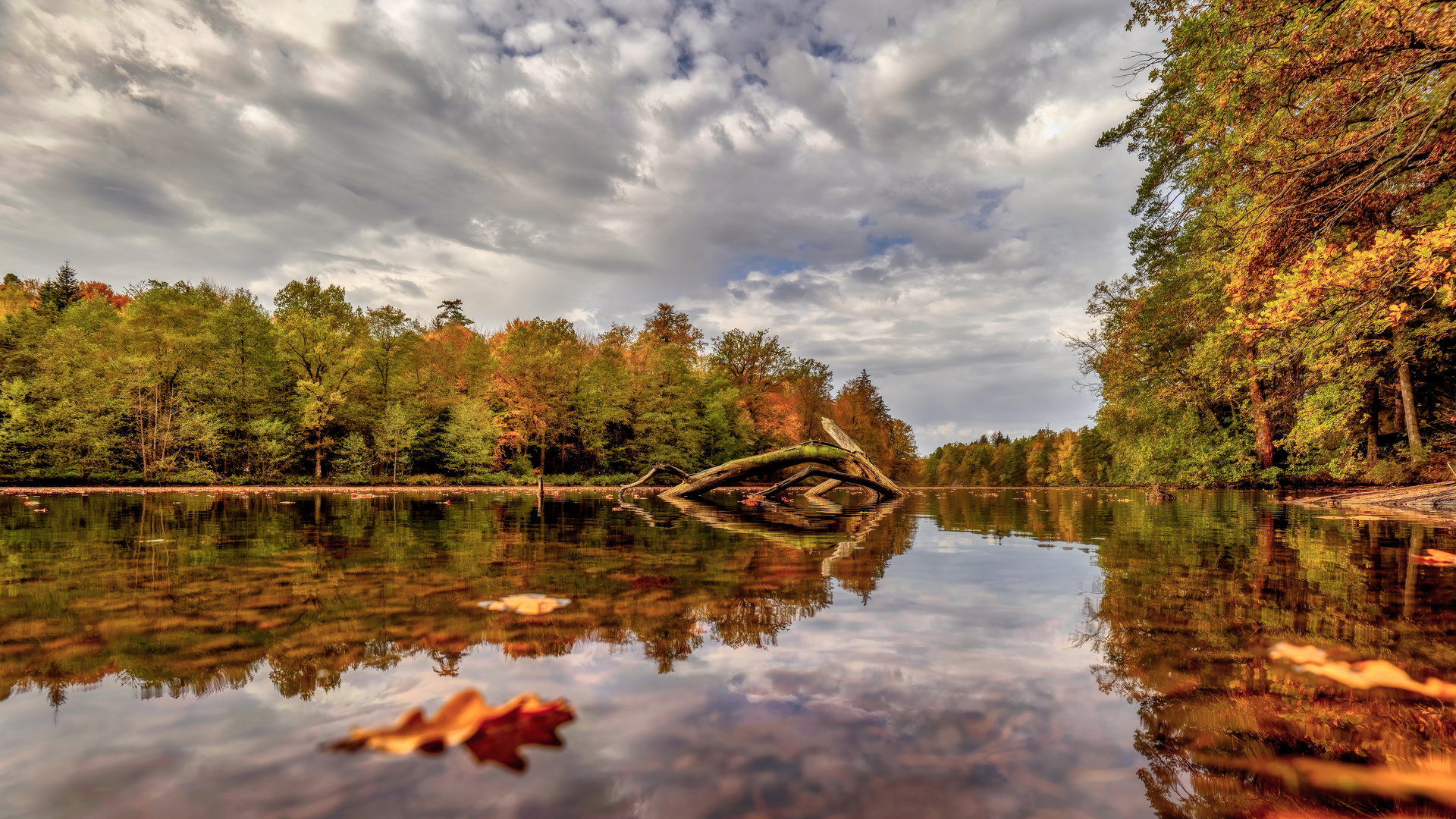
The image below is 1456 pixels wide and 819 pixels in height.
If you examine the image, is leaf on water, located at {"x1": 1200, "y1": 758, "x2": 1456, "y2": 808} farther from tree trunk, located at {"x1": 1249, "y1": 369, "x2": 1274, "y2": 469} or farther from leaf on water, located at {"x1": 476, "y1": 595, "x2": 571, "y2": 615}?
tree trunk, located at {"x1": 1249, "y1": 369, "x2": 1274, "y2": 469}

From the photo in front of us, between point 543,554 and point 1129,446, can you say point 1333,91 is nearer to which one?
point 543,554

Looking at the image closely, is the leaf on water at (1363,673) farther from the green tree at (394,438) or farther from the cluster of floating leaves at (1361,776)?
the green tree at (394,438)

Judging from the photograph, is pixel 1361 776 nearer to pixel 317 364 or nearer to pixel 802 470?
pixel 802 470

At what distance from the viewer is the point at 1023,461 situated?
381 ft

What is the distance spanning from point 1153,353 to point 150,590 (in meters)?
32.1

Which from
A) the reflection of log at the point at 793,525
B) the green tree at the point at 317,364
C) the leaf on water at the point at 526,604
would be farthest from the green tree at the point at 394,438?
the leaf on water at the point at 526,604

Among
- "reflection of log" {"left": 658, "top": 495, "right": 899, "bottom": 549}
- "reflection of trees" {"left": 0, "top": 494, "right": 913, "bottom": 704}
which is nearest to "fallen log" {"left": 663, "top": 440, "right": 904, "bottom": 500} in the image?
"reflection of log" {"left": 658, "top": 495, "right": 899, "bottom": 549}

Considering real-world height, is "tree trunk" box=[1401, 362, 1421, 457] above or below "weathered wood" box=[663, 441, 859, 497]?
above

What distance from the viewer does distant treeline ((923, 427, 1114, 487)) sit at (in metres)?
80.9

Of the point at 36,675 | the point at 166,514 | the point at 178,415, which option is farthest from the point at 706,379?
the point at 36,675

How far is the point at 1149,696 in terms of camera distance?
2.28 meters

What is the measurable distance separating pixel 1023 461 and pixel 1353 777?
5078 inches

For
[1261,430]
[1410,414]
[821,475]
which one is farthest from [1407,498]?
[821,475]

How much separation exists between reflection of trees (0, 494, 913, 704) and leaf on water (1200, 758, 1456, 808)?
2013 millimetres
